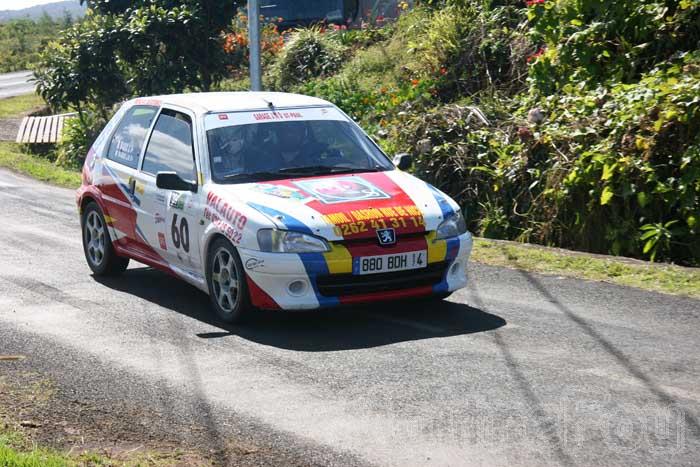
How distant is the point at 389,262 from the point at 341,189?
793 millimetres

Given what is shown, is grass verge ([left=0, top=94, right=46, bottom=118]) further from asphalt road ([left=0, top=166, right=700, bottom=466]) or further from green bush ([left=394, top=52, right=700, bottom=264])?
asphalt road ([left=0, top=166, right=700, bottom=466])

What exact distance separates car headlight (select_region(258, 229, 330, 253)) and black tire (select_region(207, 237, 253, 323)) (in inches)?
13.2

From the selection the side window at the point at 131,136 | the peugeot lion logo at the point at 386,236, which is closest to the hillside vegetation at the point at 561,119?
the peugeot lion logo at the point at 386,236

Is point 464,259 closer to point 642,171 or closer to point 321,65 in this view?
point 642,171

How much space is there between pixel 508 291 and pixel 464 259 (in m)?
1.11

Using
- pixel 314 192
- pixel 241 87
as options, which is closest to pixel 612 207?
pixel 314 192

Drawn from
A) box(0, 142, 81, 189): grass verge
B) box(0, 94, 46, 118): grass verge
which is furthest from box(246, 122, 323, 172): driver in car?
box(0, 94, 46, 118): grass verge

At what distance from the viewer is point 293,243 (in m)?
8.04

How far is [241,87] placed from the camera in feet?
81.0

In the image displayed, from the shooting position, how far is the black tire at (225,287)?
828 centimetres

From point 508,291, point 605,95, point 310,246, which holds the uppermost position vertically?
point 605,95

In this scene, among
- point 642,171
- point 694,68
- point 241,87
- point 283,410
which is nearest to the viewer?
point 283,410

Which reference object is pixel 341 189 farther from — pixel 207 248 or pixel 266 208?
pixel 207 248

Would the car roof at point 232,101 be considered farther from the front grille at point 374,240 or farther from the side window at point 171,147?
the front grille at point 374,240
